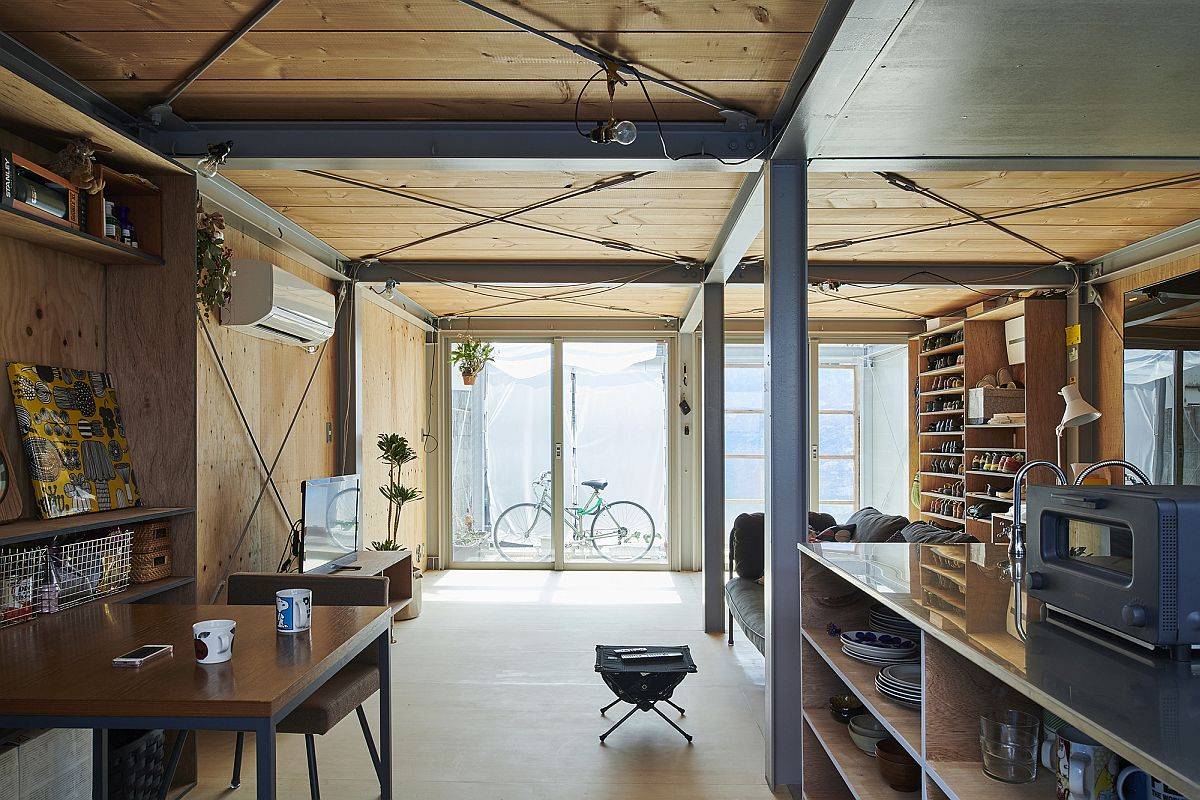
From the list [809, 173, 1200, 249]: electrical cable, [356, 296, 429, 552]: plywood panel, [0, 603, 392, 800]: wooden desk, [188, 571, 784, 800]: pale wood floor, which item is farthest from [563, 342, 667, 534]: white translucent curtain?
[0, 603, 392, 800]: wooden desk

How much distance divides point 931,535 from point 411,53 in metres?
3.09

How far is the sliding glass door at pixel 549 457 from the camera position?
8.31 metres

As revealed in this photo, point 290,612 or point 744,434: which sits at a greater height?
point 744,434

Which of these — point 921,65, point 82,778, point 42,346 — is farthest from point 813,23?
point 82,778

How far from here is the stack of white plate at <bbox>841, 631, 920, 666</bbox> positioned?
7.84 feet

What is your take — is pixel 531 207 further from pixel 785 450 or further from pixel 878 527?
pixel 878 527

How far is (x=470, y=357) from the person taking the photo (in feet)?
25.1

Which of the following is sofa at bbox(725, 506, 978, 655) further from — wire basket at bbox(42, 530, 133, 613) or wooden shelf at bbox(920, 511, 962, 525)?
wire basket at bbox(42, 530, 133, 613)

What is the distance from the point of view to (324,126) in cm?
303

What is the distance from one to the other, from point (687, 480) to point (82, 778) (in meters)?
6.38

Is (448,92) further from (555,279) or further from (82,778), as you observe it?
(555,279)

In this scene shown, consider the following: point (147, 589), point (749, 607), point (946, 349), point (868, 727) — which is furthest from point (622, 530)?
point (868, 727)

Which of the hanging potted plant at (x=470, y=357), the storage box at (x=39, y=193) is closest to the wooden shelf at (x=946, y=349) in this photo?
the hanging potted plant at (x=470, y=357)

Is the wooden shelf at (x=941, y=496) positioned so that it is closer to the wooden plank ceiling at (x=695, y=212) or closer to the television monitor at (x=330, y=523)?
the wooden plank ceiling at (x=695, y=212)
